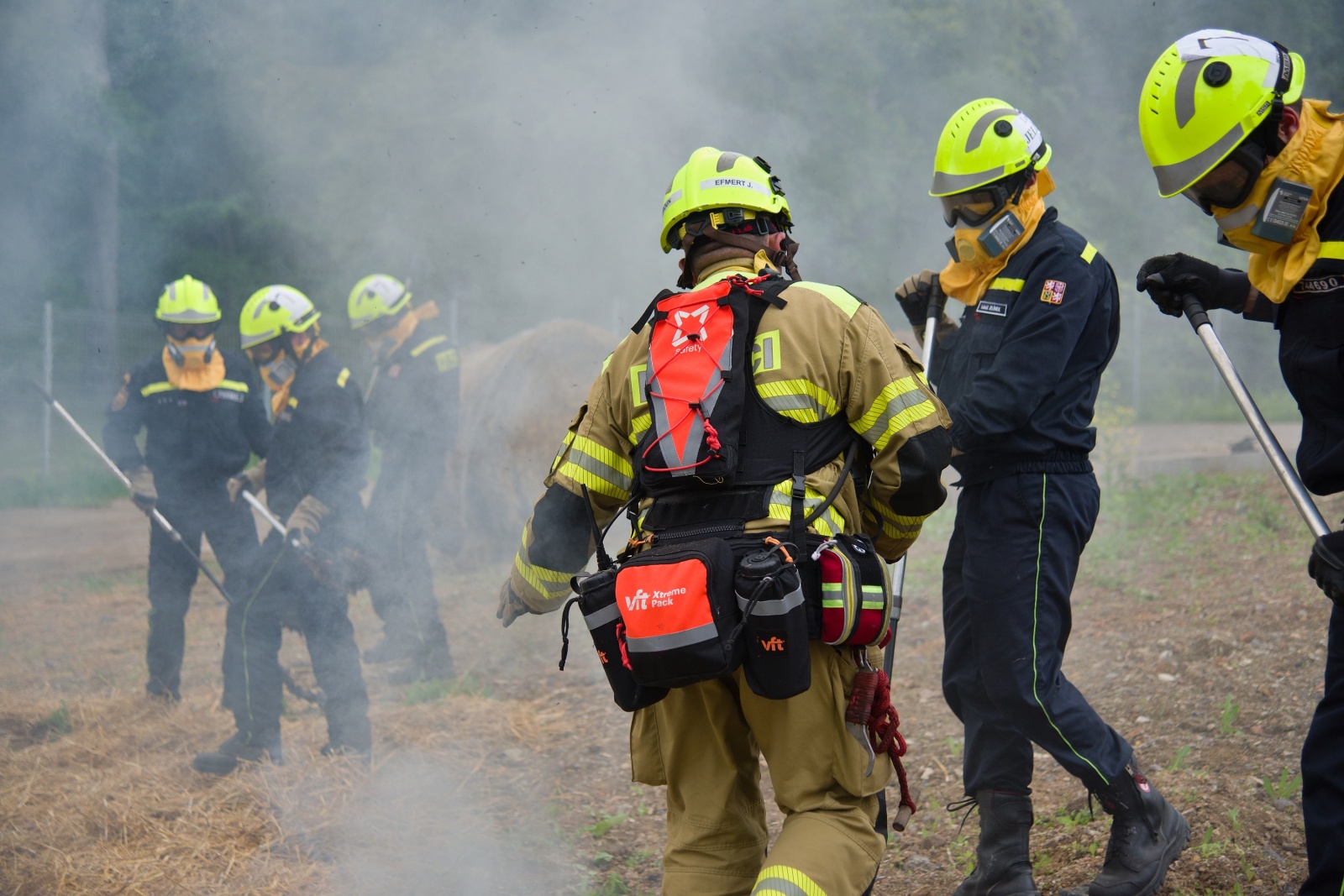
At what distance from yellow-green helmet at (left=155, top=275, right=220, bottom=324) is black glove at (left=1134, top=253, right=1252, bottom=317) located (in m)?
4.41

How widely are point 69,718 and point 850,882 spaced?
14.3ft

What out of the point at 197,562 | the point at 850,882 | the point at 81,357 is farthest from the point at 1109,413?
the point at 81,357

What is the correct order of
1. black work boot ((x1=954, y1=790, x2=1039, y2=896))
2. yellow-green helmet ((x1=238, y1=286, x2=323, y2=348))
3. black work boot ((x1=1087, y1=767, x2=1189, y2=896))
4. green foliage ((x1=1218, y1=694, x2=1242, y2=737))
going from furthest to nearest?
yellow-green helmet ((x1=238, y1=286, x2=323, y2=348)) < green foliage ((x1=1218, y1=694, x2=1242, y2=737)) < black work boot ((x1=954, y1=790, x2=1039, y2=896)) < black work boot ((x1=1087, y1=767, x2=1189, y2=896))

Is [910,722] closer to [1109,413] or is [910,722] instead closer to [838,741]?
[838,741]

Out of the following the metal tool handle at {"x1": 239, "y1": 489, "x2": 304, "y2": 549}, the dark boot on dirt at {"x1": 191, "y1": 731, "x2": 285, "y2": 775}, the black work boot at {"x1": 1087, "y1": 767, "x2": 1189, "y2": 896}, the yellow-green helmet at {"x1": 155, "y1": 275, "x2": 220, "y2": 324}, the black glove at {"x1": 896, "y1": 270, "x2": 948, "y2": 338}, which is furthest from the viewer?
the yellow-green helmet at {"x1": 155, "y1": 275, "x2": 220, "y2": 324}

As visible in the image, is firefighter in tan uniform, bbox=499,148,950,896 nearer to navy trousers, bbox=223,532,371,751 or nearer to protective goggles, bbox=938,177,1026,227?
protective goggles, bbox=938,177,1026,227

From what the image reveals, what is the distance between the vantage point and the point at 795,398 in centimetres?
209

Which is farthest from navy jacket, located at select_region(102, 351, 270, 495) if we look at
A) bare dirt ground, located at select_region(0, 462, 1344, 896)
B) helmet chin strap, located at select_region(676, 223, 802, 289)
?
helmet chin strap, located at select_region(676, 223, 802, 289)

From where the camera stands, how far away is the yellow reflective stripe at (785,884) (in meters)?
1.87

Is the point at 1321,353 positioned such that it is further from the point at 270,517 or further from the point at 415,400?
the point at 415,400

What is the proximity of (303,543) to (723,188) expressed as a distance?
2794mm

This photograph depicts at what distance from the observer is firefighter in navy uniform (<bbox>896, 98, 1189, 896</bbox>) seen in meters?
2.68

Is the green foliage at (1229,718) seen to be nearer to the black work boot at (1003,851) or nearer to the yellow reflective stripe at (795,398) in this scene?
the black work boot at (1003,851)

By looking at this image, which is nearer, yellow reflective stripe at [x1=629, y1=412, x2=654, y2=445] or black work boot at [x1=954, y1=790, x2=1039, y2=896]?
yellow reflective stripe at [x1=629, y1=412, x2=654, y2=445]
